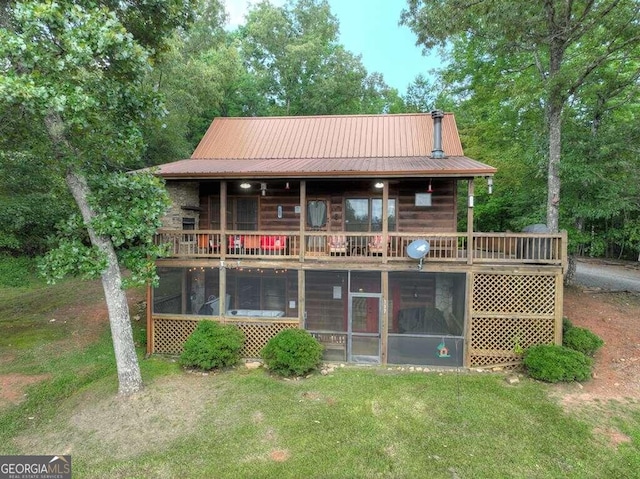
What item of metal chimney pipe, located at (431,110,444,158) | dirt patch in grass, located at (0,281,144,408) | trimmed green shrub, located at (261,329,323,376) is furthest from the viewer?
metal chimney pipe, located at (431,110,444,158)

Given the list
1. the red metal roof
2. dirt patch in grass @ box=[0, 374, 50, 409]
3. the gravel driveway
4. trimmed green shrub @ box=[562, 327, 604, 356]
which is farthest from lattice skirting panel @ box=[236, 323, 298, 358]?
the gravel driveway

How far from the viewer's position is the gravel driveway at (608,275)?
14.5 m

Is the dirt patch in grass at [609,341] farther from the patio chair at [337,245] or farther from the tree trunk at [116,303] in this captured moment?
the tree trunk at [116,303]

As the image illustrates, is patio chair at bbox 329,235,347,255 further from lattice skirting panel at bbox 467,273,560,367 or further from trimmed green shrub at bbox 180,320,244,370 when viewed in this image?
lattice skirting panel at bbox 467,273,560,367

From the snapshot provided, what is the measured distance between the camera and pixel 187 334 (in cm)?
944

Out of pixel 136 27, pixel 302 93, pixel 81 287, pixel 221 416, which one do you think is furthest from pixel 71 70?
pixel 302 93

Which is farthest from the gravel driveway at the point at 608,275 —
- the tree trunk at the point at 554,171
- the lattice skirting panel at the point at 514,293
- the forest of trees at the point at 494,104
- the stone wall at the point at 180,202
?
the stone wall at the point at 180,202

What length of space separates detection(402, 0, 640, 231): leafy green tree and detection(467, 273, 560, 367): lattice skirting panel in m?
4.04

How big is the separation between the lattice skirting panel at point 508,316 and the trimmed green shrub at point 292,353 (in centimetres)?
392

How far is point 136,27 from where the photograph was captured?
8.31m

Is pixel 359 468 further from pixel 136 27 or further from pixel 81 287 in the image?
pixel 81 287

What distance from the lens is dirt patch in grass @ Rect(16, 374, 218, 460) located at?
231 inches

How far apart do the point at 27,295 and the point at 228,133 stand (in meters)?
10.7

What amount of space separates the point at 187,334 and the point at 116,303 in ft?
8.28
